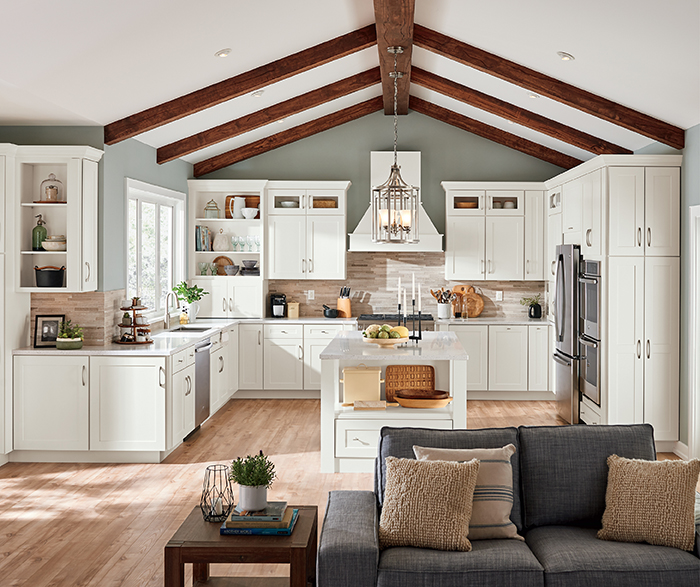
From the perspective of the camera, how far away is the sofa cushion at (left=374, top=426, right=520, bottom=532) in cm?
281

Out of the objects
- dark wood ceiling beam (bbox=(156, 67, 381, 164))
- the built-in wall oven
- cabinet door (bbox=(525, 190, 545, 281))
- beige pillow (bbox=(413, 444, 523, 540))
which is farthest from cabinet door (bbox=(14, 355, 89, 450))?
cabinet door (bbox=(525, 190, 545, 281))

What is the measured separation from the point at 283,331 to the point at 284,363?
0.36 metres

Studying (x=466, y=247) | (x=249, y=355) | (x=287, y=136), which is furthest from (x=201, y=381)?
(x=466, y=247)

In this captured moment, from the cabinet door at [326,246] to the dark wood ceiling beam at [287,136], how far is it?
98 centimetres

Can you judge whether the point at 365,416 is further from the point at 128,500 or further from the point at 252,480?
the point at 252,480

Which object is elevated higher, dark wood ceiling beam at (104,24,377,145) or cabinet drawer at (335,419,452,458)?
dark wood ceiling beam at (104,24,377,145)

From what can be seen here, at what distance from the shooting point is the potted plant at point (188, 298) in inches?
269

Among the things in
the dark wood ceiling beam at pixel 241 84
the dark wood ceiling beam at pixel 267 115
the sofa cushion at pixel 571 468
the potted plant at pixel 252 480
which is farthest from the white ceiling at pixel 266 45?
the potted plant at pixel 252 480

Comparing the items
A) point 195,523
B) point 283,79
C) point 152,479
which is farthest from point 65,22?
point 152,479

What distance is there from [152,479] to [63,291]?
61.4 inches

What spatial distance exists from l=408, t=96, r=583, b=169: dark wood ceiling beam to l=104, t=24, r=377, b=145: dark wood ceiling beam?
241 centimetres

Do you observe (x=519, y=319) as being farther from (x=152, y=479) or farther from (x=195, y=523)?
(x=195, y=523)

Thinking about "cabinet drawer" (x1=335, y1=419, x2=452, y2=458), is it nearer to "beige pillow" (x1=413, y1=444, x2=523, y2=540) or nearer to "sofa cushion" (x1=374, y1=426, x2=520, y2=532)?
"sofa cushion" (x1=374, y1=426, x2=520, y2=532)

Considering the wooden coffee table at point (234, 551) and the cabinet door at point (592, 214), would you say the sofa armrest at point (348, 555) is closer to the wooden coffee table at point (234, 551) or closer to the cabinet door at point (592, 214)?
the wooden coffee table at point (234, 551)
